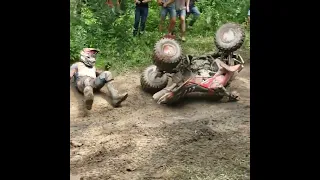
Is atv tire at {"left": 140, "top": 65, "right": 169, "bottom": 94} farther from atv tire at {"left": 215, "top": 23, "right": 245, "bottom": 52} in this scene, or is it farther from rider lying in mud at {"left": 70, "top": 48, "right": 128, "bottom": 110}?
atv tire at {"left": 215, "top": 23, "right": 245, "bottom": 52}

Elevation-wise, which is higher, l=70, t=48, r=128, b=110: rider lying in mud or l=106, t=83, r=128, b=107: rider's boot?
l=70, t=48, r=128, b=110: rider lying in mud

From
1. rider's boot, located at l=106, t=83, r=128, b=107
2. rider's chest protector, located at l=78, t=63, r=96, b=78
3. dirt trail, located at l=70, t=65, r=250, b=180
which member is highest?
rider's chest protector, located at l=78, t=63, r=96, b=78

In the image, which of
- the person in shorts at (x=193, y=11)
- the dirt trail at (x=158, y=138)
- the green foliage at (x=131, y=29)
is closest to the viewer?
the dirt trail at (x=158, y=138)

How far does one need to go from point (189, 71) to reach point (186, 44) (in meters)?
0.31

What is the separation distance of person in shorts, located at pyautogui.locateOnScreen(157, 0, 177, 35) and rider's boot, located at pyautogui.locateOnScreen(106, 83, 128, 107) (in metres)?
0.82

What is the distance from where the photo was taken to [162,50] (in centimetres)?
475

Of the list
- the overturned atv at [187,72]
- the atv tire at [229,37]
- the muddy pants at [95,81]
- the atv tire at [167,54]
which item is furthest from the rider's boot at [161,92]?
the atv tire at [229,37]

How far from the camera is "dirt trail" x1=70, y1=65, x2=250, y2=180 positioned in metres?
4.31

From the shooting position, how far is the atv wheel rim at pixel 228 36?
4.75 metres

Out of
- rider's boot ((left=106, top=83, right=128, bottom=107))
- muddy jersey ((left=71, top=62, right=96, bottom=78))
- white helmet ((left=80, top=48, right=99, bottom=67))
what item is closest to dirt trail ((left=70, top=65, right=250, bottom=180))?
rider's boot ((left=106, top=83, right=128, bottom=107))

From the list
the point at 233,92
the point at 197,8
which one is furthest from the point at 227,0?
the point at 233,92

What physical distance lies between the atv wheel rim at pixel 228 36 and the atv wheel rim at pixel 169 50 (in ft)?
1.79

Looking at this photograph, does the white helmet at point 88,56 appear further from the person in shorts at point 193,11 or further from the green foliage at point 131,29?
the person in shorts at point 193,11

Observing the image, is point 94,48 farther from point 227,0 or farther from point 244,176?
point 244,176
